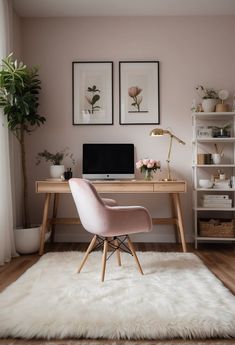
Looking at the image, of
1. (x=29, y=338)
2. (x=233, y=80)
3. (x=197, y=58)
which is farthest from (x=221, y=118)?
(x=29, y=338)

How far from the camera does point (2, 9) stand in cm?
331

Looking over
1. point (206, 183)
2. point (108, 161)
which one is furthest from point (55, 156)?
point (206, 183)

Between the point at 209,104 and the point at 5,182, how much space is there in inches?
92.1

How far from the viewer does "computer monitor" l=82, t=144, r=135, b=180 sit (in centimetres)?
394

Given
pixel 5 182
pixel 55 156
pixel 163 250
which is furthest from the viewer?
pixel 55 156

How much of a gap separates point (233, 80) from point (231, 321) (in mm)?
3039

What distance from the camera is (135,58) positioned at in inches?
162

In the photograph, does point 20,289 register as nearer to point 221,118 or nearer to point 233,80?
point 221,118

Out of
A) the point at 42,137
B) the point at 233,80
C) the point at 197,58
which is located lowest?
the point at 42,137

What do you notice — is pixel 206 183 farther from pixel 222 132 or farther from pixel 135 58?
pixel 135 58

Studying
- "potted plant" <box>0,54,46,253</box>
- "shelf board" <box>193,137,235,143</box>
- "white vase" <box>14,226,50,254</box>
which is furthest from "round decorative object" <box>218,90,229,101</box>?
"white vase" <box>14,226,50,254</box>

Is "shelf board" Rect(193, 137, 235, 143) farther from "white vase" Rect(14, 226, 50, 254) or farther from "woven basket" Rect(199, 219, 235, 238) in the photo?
"white vase" Rect(14, 226, 50, 254)

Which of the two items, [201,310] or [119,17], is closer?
[201,310]

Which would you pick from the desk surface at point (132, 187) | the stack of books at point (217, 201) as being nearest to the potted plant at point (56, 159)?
the desk surface at point (132, 187)
